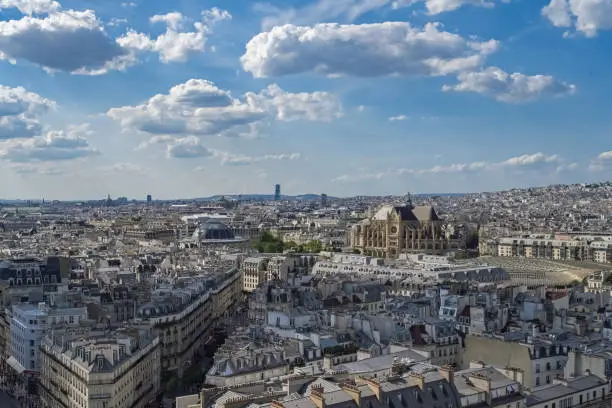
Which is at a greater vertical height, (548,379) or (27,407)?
(548,379)

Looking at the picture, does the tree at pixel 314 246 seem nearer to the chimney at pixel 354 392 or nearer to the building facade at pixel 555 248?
the building facade at pixel 555 248

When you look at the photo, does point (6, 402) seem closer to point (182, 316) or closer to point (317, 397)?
point (182, 316)

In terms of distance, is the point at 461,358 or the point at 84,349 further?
the point at 461,358

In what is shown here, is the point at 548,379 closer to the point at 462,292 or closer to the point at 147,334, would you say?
the point at 147,334

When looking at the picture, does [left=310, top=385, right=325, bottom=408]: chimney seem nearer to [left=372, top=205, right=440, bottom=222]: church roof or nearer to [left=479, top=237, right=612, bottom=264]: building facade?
[left=479, top=237, right=612, bottom=264]: building facade

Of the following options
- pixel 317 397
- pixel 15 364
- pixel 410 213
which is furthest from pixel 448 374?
pixel 410 213

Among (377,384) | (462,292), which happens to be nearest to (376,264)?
(462,292)

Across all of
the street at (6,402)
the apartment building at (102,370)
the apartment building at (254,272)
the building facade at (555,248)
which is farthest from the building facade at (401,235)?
the apartment building at (102,370)
